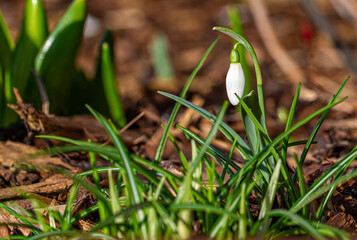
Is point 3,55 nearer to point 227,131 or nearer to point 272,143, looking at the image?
point 227,131

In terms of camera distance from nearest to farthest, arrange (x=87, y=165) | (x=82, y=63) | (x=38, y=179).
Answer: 1. (x=38, y=179)
2. (x=87, y=165)
3. (x=82, y=63)

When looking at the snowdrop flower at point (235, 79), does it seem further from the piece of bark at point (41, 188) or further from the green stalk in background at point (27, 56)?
the green stalk in background at point (27, 56)

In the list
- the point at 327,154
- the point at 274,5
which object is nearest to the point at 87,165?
the point at 327,154

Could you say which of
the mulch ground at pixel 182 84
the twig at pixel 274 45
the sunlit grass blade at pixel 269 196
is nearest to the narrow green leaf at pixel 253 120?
the sunlit grass blade at pixel 269 196

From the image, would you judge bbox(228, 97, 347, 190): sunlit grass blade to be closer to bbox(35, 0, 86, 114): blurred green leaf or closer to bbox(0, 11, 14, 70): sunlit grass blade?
bbox(35, 0, 86, 114): blurred green leaf

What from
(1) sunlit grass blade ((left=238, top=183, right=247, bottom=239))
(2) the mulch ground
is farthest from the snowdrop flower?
(2) the mulch ground

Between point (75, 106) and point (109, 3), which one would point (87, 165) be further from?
point (109, 3)
